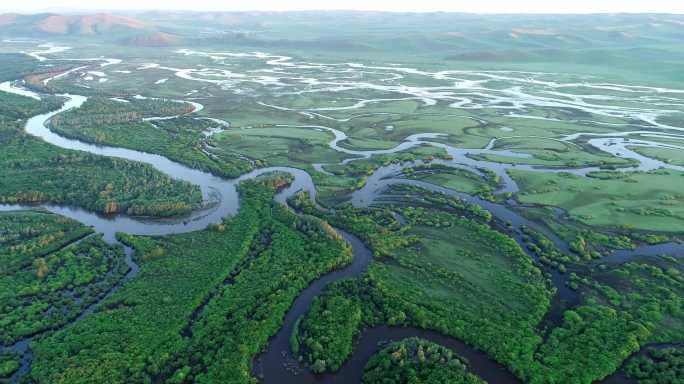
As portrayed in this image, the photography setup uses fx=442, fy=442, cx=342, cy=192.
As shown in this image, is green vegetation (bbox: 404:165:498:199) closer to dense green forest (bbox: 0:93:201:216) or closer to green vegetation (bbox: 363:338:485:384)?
green vegetation (bbox: 363:338:485:384)

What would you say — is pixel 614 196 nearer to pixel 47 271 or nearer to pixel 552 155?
pixel 552 155

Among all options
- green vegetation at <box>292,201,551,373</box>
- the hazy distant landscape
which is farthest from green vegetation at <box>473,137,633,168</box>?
green vegetation at <box>292,201,551,373</box>

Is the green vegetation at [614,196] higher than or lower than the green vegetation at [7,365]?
higher

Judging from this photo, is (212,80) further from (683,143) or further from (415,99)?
(683,143)

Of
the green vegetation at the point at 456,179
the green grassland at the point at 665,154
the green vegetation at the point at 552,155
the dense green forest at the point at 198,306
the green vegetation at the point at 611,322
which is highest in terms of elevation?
the green grassland at the point at 665,154

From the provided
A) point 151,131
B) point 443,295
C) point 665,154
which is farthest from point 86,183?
point 665,154

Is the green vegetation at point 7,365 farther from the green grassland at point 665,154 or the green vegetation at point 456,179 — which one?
the green grassland at point 665,154

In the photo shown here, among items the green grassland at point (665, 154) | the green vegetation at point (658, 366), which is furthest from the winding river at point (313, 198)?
the green vegetation at point (658, 366)
